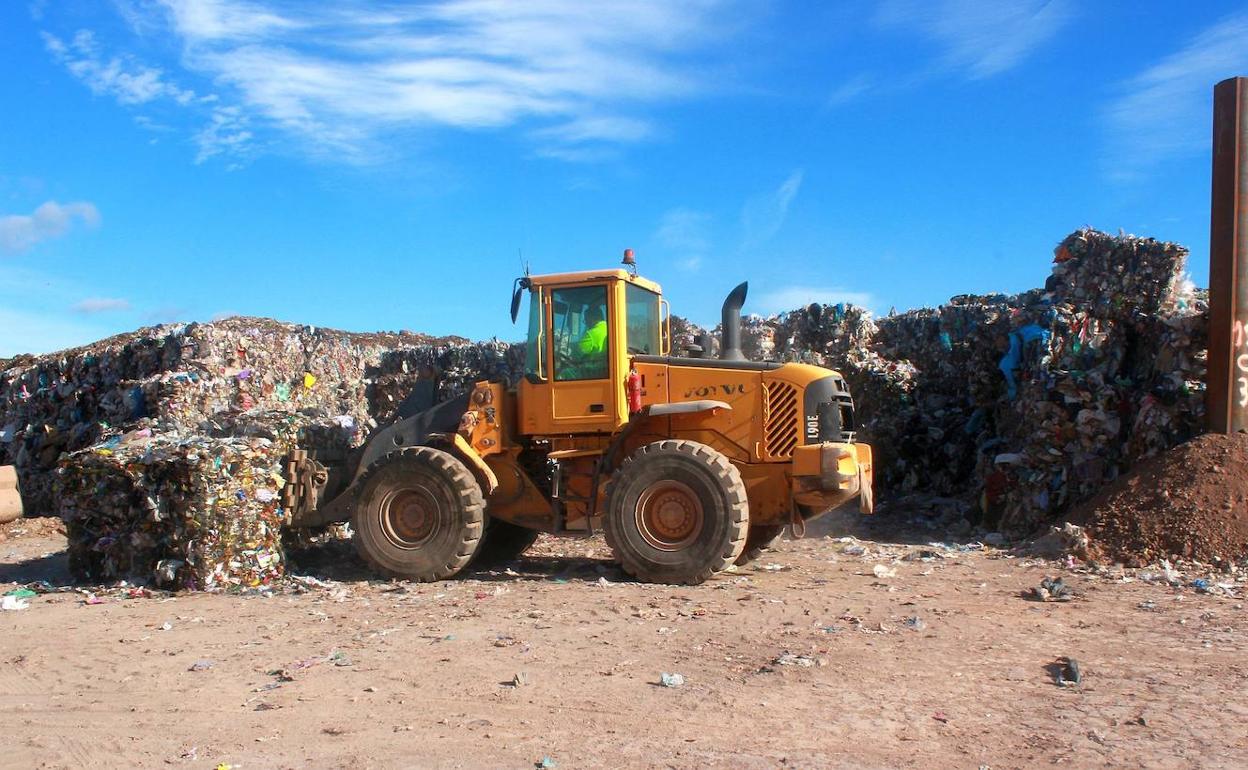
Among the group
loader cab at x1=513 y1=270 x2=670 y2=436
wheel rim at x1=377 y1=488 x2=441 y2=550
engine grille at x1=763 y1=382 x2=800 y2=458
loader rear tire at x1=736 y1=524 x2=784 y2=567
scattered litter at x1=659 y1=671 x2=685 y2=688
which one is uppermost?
loader cab at x1=513 y1=270 x2=670 y2=436

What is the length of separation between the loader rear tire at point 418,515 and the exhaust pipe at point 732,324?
7.67 feet

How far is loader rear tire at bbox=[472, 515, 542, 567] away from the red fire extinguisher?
173cm

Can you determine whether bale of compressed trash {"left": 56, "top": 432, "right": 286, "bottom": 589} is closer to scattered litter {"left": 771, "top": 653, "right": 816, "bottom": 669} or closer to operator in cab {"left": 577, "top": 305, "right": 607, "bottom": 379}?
operator in cab {"left": 577, "top": 305, "right": 607, "bottom": 379}

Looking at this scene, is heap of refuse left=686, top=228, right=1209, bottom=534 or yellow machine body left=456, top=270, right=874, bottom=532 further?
heap of refuse left=686, top=228, right=1209, bottom=534

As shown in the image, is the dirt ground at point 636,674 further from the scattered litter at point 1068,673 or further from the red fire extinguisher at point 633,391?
the red fire extinguisher at point 633,391

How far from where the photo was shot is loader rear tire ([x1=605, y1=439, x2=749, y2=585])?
24.3 ft

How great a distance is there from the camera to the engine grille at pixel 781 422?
7.76 meters

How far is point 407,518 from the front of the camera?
26.7 feet

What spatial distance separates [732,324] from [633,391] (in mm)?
1230

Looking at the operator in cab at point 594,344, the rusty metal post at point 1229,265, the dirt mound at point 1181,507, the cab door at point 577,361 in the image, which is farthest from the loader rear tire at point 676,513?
the rusty metal post at point 1229,265

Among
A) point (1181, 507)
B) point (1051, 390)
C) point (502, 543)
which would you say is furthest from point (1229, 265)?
point (502, 543)

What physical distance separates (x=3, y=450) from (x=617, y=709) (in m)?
13.9

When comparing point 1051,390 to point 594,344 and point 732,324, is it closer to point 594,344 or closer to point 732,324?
point 732,324

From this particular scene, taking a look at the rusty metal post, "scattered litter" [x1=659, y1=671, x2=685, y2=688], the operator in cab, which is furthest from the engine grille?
the rusty metal post
